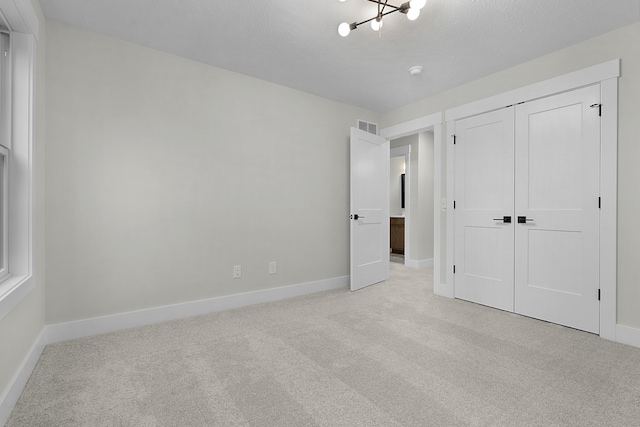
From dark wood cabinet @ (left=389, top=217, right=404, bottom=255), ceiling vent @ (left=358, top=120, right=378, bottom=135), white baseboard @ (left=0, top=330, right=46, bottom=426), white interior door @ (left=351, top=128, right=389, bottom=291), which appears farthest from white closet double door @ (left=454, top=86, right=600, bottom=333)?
white baseboard @ (left=0, top=330, right=46, bottom=426)

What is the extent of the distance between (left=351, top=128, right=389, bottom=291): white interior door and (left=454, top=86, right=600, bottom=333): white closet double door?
3.48ft

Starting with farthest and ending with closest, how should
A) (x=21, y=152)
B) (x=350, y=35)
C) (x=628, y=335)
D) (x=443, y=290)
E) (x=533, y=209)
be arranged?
1. (x=443, y=290)
2. (x=533, y=209)
3. (x=350, y=35)
4. (x=628, y=335)
5. (x=21, y=152)

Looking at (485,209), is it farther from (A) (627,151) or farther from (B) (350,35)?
(B) (350,35)

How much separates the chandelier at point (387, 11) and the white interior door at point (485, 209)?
1727 mm

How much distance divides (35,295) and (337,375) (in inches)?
80.5

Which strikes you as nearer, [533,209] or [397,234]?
[533,209]

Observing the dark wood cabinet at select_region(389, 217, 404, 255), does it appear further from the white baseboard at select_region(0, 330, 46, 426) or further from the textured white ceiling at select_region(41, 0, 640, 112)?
the white baseboard at select_region(0, 330, 46, 426)

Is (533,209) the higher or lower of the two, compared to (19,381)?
higher

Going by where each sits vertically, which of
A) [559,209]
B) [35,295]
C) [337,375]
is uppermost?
[559,209]

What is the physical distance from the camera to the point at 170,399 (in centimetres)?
164

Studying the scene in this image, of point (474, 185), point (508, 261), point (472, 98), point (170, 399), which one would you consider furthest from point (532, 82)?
point (170, 399)

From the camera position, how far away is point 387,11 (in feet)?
7.36

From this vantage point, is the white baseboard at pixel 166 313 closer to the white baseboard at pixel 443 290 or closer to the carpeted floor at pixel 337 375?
the carpeted floor at pixel 337 375

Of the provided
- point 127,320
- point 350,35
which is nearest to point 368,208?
point 350,35
